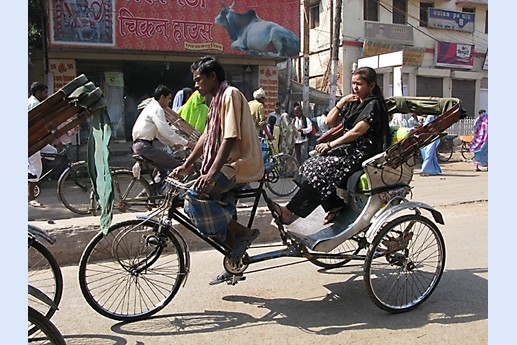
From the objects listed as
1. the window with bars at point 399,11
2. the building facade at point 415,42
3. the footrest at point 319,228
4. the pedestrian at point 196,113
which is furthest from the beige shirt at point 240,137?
the window with bars at point 399,11

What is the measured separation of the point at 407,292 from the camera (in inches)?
162

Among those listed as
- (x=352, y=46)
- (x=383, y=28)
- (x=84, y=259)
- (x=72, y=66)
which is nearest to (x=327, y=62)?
(x=352, y=46)

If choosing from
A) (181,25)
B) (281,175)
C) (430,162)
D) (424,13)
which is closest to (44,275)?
(281,175)

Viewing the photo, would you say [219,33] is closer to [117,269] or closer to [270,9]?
[270,9]

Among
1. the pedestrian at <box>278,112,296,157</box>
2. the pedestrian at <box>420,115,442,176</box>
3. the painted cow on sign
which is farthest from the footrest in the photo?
the painted cow on sign

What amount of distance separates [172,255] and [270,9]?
11532 mm

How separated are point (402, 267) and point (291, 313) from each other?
101 cm

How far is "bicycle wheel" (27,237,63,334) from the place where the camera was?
333 centimetres

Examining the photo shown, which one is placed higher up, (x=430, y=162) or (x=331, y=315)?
(x=430, y=162)

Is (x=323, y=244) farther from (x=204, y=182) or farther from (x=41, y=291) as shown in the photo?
(x=41, y=291)

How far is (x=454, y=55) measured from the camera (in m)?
24.6

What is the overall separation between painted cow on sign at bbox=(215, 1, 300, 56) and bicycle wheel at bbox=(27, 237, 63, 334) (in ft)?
34.9

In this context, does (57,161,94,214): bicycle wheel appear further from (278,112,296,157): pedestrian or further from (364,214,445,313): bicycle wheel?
(278,112,296,157): pedestrian

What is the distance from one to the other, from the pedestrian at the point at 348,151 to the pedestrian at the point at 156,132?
2.44 m
